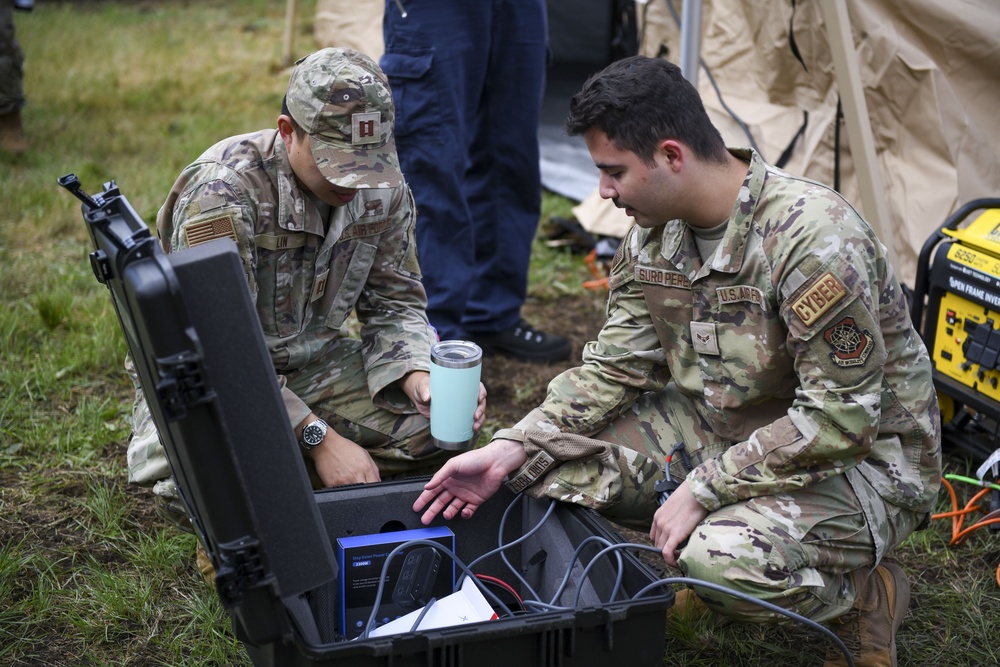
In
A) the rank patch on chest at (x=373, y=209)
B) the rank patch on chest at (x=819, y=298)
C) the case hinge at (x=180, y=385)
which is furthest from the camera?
the rank patch on chest at (x=373, y=209)

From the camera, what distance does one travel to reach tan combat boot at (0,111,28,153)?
608cm

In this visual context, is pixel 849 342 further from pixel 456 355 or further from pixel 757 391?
pixel 456 355

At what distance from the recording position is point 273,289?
2633mm

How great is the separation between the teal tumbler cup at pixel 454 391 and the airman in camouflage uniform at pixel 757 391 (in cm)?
11

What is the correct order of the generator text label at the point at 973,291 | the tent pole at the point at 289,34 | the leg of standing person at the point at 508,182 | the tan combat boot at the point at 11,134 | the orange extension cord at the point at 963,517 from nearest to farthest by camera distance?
the orange extension cord at the point at 963,517 → the generator text label at the point at 973,291 → the leg of standing person at the point at 508,182 → the tan combat boot at the point at 11,134 → the tent pole at the point at 289,34

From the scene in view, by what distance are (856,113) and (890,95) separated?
30.9 inches

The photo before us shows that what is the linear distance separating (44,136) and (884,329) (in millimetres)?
5921

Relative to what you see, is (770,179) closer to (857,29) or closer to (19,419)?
(857,29)

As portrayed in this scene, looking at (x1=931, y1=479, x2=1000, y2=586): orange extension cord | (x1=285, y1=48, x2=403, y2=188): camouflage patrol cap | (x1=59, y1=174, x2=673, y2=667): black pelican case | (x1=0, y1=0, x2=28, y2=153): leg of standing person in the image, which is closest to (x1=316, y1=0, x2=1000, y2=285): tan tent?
(x1=931, y1=479, x2=1000, y2=586): orange extension cord

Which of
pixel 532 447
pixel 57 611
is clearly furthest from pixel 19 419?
pixel 532 447

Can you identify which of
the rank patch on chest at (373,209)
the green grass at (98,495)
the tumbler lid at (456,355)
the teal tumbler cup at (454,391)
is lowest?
the green grass at (98,495)

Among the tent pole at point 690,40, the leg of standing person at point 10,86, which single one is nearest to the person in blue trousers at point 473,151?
the tent pole at point 690,40

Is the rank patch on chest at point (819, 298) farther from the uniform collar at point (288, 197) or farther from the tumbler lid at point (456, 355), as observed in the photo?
the uniform collar at point (288, 197)

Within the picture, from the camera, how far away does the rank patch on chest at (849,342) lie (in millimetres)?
2082
